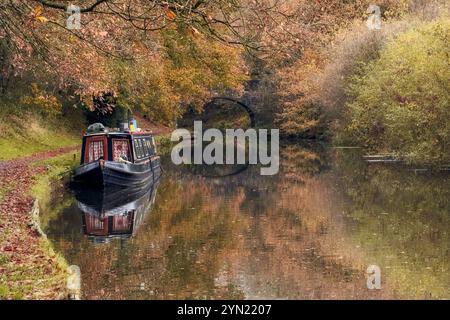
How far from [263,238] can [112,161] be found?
10449 millimetres

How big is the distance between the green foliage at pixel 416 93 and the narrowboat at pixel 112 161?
32.2ft

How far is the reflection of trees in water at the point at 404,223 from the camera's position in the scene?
12406 mm

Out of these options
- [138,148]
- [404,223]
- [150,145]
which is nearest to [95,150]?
[138,148]

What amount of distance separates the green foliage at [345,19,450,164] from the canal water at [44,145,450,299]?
153 centimetres

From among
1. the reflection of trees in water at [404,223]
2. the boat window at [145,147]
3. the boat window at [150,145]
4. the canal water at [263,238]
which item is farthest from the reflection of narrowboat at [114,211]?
the reflection of trees in water at [404,223]

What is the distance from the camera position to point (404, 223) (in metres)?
17.8

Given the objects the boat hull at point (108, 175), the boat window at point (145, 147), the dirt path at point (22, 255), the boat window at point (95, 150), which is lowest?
the dirt path at point (22, 255)

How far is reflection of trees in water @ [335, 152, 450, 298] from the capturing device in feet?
40.7

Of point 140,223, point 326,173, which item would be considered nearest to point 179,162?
point 326,173

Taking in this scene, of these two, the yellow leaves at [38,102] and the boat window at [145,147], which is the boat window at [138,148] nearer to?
the boat window at [145,147]

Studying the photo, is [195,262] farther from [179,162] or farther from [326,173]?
[179,162]

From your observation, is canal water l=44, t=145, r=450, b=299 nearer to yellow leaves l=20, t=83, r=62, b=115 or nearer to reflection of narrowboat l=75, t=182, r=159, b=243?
reflection of narrowboat l=75, t=182, r=159, b=243

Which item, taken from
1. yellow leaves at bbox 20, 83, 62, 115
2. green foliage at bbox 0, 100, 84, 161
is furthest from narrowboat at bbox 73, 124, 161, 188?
yellow leaves at bbox 20, 83, 62, 115

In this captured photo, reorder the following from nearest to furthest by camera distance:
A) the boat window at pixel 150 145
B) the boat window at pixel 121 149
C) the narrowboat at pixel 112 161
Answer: the narrowboat at pixel 112 161
the boat window at pixel 121 149
the boat window at pixel 150 145
